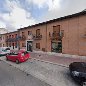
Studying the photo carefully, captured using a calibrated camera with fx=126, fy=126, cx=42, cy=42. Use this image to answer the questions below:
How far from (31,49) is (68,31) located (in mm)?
11245

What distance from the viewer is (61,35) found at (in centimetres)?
2055

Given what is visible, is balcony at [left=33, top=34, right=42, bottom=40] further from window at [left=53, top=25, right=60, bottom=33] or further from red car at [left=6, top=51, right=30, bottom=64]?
red car at [left=6, top=51, right=30, bottom=64]

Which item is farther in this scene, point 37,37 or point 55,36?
point 37,37

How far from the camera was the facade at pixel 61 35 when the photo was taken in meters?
18.0

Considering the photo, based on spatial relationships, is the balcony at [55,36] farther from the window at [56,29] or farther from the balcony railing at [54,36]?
the window at [56,29]

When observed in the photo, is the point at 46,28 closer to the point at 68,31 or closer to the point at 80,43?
the point at 68,31

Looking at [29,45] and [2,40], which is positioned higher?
[2,40]

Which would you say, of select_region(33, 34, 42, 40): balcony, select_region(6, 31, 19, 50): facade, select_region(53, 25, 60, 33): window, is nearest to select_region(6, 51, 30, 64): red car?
select_region(53, 25, 60, 33): window

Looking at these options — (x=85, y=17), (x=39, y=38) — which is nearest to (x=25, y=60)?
(x=39, y=38)

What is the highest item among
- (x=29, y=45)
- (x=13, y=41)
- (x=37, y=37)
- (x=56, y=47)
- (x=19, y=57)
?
(x=37, y=37)

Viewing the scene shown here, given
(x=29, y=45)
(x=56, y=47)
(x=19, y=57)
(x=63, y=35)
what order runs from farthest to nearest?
(x=29, y=45), (x=56, y=47), (x=63, y=35), (x=19, y=57)

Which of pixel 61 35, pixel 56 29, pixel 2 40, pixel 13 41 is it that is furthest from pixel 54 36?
pixel 2 40

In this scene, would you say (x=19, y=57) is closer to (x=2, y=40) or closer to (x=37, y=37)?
(x=37, y=37)

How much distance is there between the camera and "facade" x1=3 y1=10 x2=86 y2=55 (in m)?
18.0
